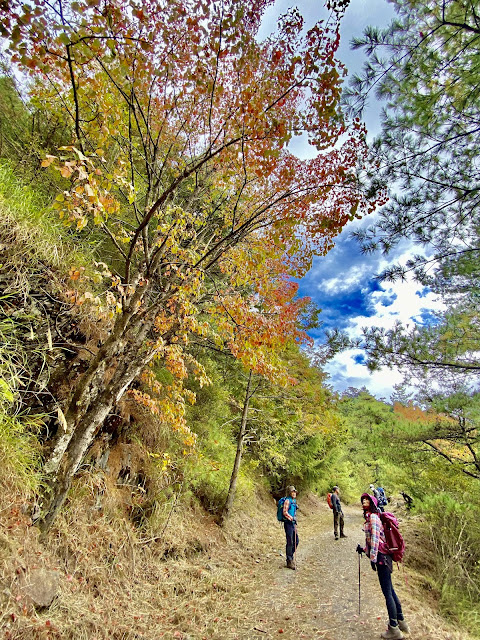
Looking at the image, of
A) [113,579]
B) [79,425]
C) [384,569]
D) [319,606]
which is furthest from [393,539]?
[79,425]

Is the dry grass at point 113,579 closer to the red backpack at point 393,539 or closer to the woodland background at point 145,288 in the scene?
the woodland background at point 145,288

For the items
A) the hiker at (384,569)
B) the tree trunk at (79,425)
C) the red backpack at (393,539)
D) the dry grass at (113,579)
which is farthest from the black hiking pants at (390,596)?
the tree trunk at (79,425)

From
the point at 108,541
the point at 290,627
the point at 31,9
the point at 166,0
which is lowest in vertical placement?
the point at 290,627

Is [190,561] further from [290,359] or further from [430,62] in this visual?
[430,62]

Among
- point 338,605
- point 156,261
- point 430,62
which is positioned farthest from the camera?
point 338,605

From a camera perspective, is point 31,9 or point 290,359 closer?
point 31,9

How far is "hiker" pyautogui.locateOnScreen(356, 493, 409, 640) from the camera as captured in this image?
3895mm

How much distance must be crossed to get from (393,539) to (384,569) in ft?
1.37

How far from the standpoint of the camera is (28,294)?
411cm

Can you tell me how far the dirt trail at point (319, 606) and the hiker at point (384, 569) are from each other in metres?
0.22

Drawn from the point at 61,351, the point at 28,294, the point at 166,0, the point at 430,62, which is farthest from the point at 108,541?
the point at 430,62

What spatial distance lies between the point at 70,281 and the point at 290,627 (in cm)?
628

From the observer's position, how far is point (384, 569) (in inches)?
161

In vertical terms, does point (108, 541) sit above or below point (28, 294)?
below
